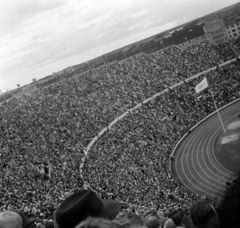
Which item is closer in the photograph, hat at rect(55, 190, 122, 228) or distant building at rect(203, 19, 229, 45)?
hat at rect(55, 190, 122, 228)

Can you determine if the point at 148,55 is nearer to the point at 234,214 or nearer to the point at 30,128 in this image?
the point at 30,128

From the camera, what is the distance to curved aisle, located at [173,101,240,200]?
27625 mm

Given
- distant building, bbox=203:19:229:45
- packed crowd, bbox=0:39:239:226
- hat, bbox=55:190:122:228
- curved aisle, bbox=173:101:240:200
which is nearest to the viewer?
hat, bbox=55:190:122:228

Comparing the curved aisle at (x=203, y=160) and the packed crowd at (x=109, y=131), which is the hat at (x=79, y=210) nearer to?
the packed crowd at (x=109, y=131)

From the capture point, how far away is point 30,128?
37.6m

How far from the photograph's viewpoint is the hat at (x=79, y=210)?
2598mm

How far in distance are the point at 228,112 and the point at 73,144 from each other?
18.6 metres

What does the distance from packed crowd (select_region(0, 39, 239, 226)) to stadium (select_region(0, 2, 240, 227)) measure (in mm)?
97

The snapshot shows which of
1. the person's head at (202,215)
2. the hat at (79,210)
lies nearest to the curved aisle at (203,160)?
the person's head at (202,215)

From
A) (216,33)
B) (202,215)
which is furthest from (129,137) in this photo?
(216,33)

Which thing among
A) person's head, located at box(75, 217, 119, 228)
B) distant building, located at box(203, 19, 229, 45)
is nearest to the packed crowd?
distant building, located at box(203, 19, 229, 45)

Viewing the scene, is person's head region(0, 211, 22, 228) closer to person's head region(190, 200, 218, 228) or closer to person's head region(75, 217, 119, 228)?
person's head region(75, 217, 119, 228)

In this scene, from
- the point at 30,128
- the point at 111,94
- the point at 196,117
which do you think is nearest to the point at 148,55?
the point at 111,94

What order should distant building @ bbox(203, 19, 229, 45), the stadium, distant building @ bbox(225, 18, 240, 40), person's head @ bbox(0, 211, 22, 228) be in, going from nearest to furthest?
1. person's head @ bbox(0, 211, 22, 228)
2. the stadium
3. distant building @ bbox(203, 19, 229, 45)
4. distant building @ bbox(225, 18, 240, 40)
